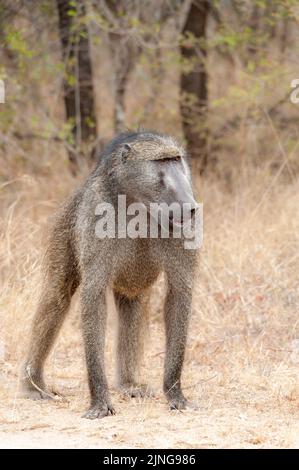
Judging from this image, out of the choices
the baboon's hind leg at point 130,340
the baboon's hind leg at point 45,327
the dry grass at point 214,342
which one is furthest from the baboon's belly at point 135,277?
the dry grass at point 214,342

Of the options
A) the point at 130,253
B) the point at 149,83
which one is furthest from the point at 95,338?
the point at 149,83

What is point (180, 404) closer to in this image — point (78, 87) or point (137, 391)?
point (137, 391)

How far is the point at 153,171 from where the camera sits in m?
4.26

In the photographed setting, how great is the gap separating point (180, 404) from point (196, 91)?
619 cm

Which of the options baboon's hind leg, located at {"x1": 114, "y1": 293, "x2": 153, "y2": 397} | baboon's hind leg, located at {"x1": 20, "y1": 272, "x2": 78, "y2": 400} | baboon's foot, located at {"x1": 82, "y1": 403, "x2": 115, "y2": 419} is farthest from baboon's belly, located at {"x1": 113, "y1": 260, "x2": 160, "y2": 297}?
baboon's foot, located at {"x1": 82, "y1": 403, "x2": 115, "y2": 419}

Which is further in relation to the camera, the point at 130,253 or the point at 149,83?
the point at 149,83

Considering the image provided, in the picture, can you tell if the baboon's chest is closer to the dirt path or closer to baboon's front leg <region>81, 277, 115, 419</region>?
baboon's front leg <region>81, 277, 115, 419</region>

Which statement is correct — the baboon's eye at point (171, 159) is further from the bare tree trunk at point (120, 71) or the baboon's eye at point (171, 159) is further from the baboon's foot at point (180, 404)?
the bare tree trunk at point (120, 71)

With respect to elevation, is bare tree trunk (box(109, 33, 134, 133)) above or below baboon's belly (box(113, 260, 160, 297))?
above

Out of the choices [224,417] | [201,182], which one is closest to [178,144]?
[224,417]

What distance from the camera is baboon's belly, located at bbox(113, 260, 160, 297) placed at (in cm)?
448

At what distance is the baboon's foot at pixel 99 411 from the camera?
14.0 feet

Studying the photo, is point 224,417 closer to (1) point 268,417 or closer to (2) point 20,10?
(1) point 268,417
